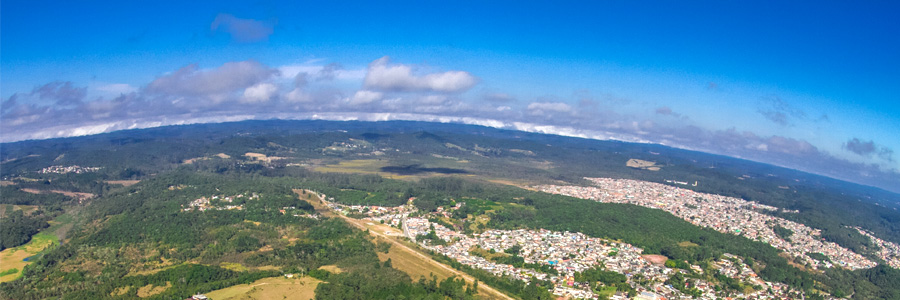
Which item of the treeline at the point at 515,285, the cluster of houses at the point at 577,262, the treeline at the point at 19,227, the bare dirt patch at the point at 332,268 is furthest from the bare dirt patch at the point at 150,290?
the treeline at the point at 19,227

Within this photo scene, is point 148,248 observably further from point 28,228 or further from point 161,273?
point 28,228

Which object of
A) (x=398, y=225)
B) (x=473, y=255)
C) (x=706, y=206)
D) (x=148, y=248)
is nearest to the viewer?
(x=148, y=248)

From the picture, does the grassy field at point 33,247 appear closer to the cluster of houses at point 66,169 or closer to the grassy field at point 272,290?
the grassy field at point 272,290

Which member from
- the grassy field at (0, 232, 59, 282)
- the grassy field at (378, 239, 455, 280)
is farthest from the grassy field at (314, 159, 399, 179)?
the grassy field at (378, 239, 455, 280)

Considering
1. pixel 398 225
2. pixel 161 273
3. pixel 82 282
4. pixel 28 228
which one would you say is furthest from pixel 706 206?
pixel 28 228

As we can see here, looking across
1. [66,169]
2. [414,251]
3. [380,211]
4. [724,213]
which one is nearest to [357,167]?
[380,211]
